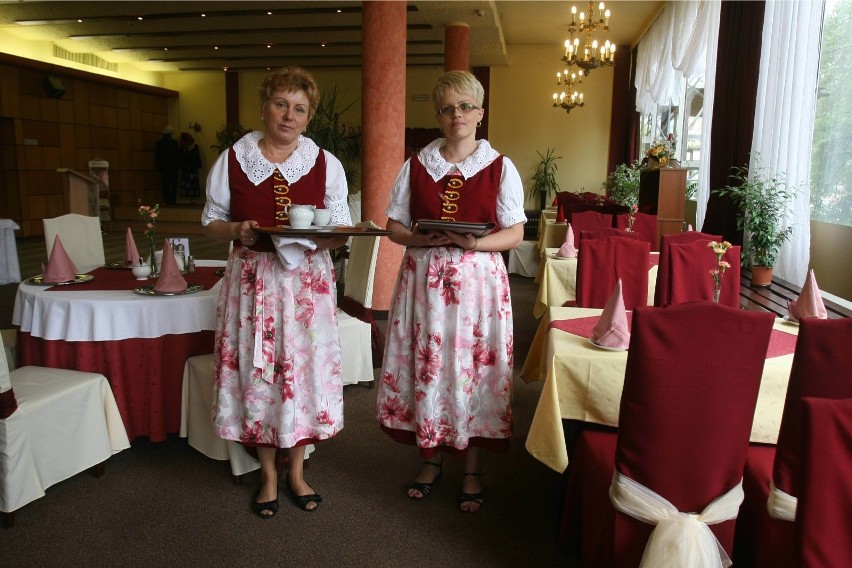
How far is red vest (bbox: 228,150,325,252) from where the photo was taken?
2.34 meters

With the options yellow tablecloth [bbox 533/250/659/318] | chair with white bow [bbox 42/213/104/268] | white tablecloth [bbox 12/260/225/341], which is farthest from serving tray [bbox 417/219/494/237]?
chair with white bow [bbox 42/213/104/268]

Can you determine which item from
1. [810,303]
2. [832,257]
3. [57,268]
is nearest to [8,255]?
[57,268]

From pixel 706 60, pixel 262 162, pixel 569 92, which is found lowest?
pixel 262 162

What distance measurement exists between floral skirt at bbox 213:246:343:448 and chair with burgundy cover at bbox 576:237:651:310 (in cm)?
151

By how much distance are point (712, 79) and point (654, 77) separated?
372 centimetres

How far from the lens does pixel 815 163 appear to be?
14.2 feet

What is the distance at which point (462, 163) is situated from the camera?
2.42 meters

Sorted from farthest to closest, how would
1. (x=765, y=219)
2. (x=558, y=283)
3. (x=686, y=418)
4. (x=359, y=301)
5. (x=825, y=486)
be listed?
(x=558, y=283), (x=765, y=219), (x=359, y=301), (x=686, y=418), (x=825, y=486)

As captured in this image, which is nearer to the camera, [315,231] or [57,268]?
[315,231]

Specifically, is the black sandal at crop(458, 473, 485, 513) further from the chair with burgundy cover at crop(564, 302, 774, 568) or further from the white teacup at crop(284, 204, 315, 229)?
the white teacup at crop(284, 204, 315, 229)

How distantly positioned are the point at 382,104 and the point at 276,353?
3825 millimetres

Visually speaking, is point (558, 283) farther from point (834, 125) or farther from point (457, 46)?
point (457, 46)

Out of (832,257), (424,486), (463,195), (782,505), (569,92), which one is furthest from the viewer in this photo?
(569,92)

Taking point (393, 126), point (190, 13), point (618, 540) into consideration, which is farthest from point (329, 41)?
point (618, 540)
